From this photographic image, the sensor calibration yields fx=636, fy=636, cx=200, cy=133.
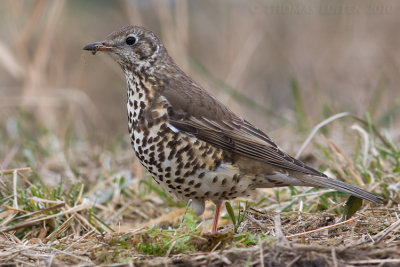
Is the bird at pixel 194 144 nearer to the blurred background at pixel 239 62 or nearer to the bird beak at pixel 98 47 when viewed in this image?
the bird beak at pixel 98 47

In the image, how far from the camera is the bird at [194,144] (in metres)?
4.43

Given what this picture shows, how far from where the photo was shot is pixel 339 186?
4.43 meters

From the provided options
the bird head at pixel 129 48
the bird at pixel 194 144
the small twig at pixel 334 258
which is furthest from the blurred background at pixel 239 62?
the small twig at pixel 334 258

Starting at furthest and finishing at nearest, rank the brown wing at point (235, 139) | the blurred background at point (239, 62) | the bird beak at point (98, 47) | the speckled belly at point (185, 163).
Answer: the blurred background at point (239, 62) → the bird beak at point (98, 47) → the brown wing at point (235, 139) → the speckled belly at point (185, 163)

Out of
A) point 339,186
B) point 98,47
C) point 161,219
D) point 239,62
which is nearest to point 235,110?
point 239,62

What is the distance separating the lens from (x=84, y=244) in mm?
3742

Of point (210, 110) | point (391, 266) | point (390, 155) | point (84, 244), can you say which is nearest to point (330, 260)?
point (391, 266)

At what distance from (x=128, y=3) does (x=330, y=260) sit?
5590 millimetres

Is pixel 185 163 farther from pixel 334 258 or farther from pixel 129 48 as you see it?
pixel 334 258

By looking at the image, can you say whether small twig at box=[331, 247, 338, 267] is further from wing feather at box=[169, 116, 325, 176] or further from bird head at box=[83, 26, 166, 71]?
bird head at box=[83, 26, 166, 71]

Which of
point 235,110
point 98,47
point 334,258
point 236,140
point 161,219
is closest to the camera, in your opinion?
point 334,258

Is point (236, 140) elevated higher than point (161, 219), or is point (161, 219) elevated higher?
point (236, 140)

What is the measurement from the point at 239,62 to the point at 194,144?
4.04 metres

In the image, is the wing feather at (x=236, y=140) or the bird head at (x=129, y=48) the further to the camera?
the bird head at (x=129, y=48)
